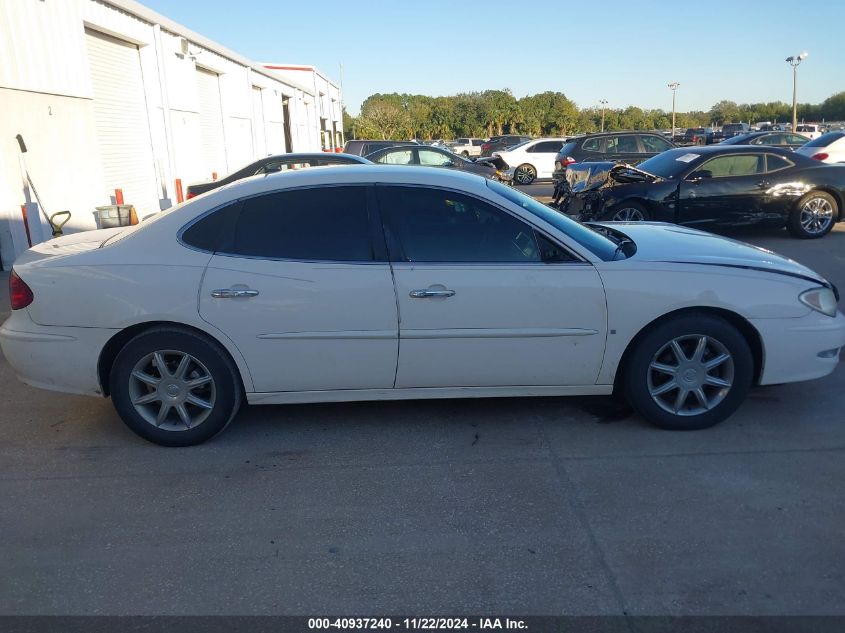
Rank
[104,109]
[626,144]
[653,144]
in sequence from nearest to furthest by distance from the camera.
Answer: [104,109]
[626,144]
[653,144]

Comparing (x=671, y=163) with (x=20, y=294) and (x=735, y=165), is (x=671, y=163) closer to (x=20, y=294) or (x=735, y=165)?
(x=735, y=165)

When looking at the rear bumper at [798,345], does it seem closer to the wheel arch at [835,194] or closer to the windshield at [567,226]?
the windshield at [567,226]

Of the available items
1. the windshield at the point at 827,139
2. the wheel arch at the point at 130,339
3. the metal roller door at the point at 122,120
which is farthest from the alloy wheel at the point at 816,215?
the metal roller door at the point at 122,120

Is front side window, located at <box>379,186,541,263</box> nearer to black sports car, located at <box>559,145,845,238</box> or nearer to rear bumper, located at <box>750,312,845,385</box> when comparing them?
rear bumper, located at <box>750,312,845,385</box>

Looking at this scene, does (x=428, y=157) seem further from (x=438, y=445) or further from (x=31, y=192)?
(x=438, y=445)

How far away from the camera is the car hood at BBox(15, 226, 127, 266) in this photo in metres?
4.11

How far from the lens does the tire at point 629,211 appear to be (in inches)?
407

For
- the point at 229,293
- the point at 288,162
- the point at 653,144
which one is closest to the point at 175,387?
the point at 229,293

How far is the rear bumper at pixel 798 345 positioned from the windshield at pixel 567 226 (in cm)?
93

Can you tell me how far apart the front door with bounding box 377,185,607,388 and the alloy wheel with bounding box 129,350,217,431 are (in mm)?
1159

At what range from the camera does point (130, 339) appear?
392 centimetres

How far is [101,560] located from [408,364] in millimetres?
1798

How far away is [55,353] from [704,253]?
12.8 feet

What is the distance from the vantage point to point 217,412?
13.0 ft
